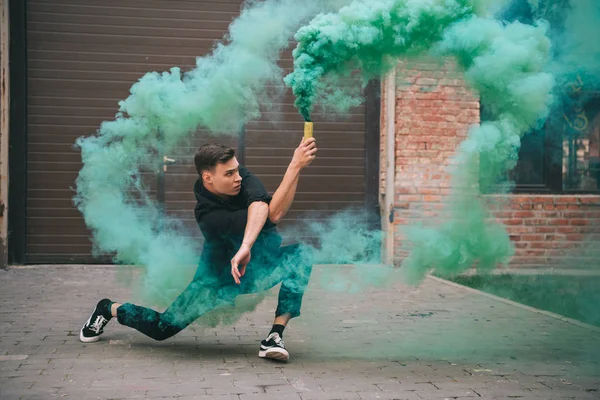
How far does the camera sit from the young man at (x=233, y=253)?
447cm

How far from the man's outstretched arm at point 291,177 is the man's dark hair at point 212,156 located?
1.32 feet

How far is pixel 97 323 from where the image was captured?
4984 mm

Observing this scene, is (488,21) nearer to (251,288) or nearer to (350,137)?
(251,288)

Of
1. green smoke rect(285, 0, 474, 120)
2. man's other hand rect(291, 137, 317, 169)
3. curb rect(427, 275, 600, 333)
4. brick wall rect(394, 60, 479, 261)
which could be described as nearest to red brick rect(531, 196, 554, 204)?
brick wall rect(394, 60, 479, 261)

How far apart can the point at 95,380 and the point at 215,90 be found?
2.29 m

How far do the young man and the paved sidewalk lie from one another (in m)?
0.29

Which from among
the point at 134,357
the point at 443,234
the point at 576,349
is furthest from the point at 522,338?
the point at 134,357

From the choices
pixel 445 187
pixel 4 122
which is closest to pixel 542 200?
pixel 445 187

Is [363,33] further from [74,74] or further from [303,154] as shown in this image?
[74,74]

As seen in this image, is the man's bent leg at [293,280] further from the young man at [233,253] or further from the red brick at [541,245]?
the red brick at [541,245]

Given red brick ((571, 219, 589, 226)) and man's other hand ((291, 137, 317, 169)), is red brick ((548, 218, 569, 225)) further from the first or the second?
man's other hand ((291, 137, 317, 169))

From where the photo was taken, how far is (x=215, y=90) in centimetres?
521

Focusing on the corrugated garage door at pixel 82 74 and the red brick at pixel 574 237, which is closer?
the corrugated garage door at pixel 82 74

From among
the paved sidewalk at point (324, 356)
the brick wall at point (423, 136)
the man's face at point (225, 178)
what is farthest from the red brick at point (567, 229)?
the man's face at point (225, 178)
